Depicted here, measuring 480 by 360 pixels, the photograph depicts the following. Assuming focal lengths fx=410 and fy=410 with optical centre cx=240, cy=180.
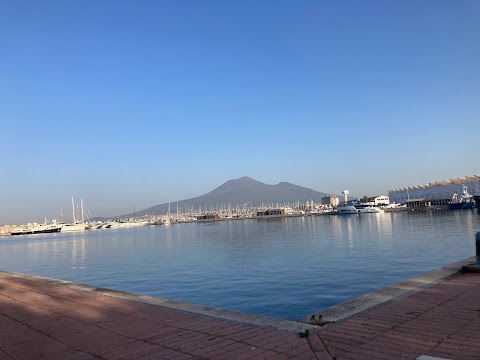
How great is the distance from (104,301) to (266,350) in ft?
20.0

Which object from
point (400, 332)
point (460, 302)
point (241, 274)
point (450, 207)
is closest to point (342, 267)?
point (241, 274)

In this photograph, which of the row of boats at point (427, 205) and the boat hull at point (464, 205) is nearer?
the boat hull at point (464, 205)

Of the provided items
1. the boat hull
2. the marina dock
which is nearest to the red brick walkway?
the marina dock

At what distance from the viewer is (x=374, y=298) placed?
8664 mm

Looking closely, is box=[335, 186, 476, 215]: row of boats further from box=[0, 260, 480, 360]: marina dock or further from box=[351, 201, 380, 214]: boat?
box=[0, 260, 480, 360]: marina dock

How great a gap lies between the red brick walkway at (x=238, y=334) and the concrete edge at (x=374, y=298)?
11.1 inches

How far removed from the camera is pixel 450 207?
15738 cm

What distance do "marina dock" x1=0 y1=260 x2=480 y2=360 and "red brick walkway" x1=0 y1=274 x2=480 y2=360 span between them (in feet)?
0.04

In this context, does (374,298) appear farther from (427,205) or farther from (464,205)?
(427,205)

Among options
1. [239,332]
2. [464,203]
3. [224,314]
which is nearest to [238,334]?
[239,332]

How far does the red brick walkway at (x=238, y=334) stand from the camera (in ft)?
17.8

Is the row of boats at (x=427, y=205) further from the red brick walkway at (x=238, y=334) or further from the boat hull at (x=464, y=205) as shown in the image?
the red brick walkway at (x=238, y=334)

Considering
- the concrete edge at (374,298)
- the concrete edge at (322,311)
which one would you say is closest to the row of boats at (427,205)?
the concrete edge at (374,298)

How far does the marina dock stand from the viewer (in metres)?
5.45
